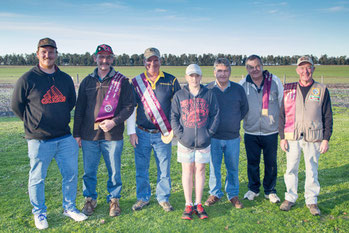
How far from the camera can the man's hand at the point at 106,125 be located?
427cm

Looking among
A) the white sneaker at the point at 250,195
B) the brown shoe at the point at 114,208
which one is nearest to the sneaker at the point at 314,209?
the white sneaker at the point at 250,195

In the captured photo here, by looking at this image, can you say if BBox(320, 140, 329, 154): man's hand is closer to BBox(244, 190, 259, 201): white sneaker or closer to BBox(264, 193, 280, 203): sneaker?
BBox(264, 193, 280, 203): sneaker

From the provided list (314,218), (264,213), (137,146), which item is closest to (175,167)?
(137,146)

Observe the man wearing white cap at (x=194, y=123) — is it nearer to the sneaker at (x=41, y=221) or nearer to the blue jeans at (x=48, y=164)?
the blue jeans at (x=48, y=164)

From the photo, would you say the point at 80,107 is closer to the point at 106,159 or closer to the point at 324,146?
the point at 106,159

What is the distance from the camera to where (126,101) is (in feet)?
14.6

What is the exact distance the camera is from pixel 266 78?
4820mm

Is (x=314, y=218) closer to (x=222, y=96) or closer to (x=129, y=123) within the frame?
(x=222, y=96)

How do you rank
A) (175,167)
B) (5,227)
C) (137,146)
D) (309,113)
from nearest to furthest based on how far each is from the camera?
(5,227), (309,113), (137,146), (175,167)

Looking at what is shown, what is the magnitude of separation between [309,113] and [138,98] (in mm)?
2662

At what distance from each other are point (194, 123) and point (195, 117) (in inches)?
3.5

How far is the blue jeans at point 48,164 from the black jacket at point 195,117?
5.26 ft

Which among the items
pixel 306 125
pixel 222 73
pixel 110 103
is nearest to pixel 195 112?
pixel 222 73

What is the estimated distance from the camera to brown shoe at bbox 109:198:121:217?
14.5 feet
